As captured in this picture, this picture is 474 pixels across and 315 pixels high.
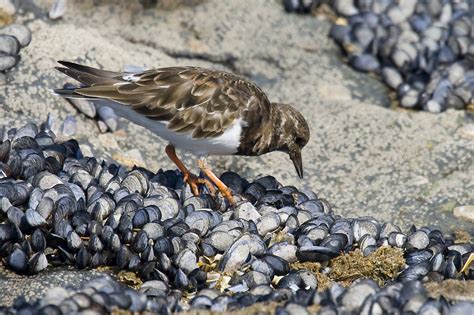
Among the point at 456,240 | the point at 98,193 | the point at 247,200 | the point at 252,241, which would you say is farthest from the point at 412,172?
the point at 98,193

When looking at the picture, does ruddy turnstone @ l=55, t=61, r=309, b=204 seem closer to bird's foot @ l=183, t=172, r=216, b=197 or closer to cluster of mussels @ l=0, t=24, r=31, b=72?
bird's foot @ l=183, t=172, r=216, b=197

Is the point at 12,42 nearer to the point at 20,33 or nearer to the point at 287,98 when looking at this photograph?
the point at 20,33

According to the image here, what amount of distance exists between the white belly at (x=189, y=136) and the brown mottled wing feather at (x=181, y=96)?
4cm

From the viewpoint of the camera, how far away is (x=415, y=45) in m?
7.86

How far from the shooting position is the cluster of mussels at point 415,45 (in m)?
7.30

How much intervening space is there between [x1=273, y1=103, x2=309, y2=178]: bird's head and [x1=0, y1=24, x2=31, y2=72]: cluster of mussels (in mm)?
1877

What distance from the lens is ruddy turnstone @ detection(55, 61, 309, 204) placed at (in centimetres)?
568

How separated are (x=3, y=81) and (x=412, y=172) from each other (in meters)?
2.84

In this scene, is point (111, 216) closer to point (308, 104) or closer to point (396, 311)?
point (396, 311)

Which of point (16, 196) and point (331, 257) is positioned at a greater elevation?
point (16, 196)

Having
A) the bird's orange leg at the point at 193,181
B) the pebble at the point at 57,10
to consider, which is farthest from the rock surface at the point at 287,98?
the bird's orange leg at the point at 193,181

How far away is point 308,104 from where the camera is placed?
7.23m

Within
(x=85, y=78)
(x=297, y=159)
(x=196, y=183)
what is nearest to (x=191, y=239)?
(x=196, y=183)

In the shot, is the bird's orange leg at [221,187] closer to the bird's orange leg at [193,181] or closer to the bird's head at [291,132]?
the bird's orange leg at [193,181]
